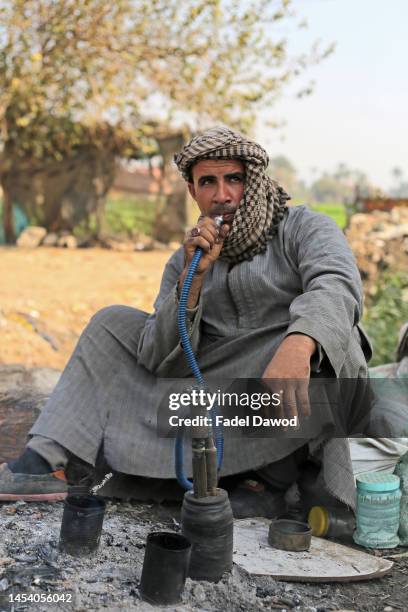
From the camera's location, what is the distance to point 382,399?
3.11 m

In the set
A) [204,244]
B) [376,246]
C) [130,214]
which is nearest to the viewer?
[204,244]

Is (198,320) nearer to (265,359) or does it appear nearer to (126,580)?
(265,359)

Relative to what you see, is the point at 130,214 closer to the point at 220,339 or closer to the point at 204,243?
the point at 220,339

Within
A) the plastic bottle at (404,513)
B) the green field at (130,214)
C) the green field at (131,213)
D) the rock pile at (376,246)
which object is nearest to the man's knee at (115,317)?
the plastic bottle at (404,513)

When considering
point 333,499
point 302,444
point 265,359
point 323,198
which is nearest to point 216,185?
point 265,359

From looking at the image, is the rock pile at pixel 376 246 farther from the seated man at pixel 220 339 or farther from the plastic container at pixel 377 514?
the plastic container at pixel 377 514

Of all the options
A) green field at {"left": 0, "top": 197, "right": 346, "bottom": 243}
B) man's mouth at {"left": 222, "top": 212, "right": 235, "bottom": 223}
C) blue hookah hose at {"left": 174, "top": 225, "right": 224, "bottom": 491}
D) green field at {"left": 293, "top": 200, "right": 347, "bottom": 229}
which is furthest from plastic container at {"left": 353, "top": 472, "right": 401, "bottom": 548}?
green field at {"left": 0, "top": 197, "right": 346, "bottom": 243}

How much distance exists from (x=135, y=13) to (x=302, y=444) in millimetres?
9937

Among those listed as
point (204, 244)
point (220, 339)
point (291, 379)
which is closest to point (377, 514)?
point (291, 379)

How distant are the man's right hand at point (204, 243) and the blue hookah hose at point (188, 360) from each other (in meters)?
0.03

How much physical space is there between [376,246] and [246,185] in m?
6.17

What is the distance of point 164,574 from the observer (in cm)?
205

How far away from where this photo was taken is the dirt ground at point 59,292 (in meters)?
6.31

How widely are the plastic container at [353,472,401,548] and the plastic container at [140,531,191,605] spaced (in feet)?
2.98
